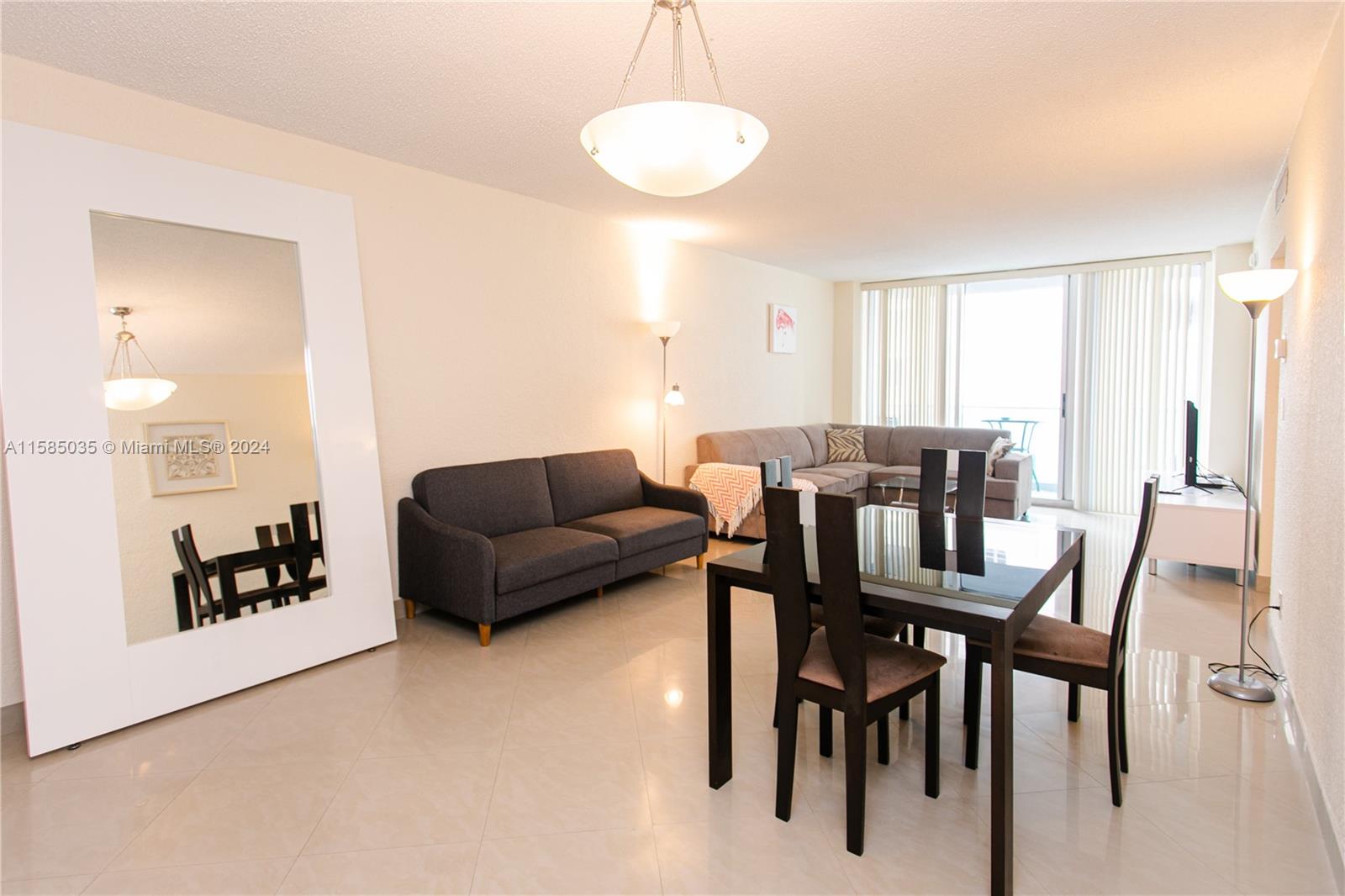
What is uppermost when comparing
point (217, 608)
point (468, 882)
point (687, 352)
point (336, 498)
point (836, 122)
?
point (836, 122)

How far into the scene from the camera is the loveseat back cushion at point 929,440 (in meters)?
7.21

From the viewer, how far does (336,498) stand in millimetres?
3457

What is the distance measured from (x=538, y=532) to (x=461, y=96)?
7.77 feet

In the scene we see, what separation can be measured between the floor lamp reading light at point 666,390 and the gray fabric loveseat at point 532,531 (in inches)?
28.0

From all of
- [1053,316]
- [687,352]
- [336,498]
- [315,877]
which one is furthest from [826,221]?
[315,877]

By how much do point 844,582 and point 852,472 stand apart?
521cm

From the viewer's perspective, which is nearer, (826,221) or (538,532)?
(538,532)

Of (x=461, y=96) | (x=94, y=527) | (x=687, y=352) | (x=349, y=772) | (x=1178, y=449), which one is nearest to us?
(x=349, y=772)

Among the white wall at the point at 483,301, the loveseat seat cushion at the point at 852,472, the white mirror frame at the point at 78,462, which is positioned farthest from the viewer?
the loveseat seat cushion at the point at 852,472

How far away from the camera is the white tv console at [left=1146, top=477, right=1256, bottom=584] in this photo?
441 cm

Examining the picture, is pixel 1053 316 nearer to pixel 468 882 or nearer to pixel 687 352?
pixel 687 352

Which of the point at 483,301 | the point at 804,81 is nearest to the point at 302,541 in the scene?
the point at 483,301

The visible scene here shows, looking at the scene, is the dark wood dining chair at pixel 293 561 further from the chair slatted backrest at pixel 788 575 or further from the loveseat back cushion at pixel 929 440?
the loveseat back cushion at pixel 929 440

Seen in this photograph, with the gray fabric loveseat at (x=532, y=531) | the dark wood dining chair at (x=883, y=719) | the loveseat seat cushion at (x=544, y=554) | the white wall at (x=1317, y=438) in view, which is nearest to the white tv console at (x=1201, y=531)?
the white wall at (x=1317, y=438)
